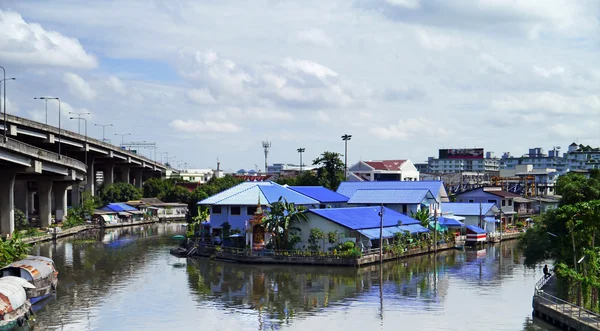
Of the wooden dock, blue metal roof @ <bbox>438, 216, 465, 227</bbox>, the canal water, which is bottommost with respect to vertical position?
the canal water

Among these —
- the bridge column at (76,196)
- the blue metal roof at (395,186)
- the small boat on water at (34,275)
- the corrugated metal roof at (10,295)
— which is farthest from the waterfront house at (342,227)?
the bridge column at (76,196)

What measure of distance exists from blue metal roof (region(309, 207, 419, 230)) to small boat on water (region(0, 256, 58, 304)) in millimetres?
25766

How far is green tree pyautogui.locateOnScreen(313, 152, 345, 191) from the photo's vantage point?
125375 mm

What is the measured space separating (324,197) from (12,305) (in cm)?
5442

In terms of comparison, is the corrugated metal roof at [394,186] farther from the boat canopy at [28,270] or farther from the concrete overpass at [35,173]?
the boat canopy at [28,270]

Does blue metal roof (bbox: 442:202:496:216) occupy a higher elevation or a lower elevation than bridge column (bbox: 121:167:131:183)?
lower

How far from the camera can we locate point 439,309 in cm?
4775

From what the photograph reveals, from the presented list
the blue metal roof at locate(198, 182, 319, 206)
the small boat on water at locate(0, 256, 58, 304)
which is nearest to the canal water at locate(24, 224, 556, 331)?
the small boat on water at locate(0, 256, 58, 304)

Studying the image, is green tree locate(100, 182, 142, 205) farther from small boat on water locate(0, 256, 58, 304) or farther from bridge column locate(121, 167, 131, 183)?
small boat on water locate(0, 256, 58, 304)

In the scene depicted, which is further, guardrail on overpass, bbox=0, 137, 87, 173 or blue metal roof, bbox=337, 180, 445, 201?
blue metal roof, bbox=337, 180, 445, 201

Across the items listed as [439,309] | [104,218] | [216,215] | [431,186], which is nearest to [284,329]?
[439,309]

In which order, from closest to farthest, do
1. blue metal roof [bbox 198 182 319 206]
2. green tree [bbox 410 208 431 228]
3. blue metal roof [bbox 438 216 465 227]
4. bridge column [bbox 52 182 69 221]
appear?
blue metal roof [bbox 198 182 319 206] < green tree [bbox 410 208 431 228] < blue metal roof [bbox 438 216 465 227] < bridge column [bbox 52 182 69 221]

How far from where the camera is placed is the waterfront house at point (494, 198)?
11600 cm

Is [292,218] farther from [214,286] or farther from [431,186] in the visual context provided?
[431,186]
